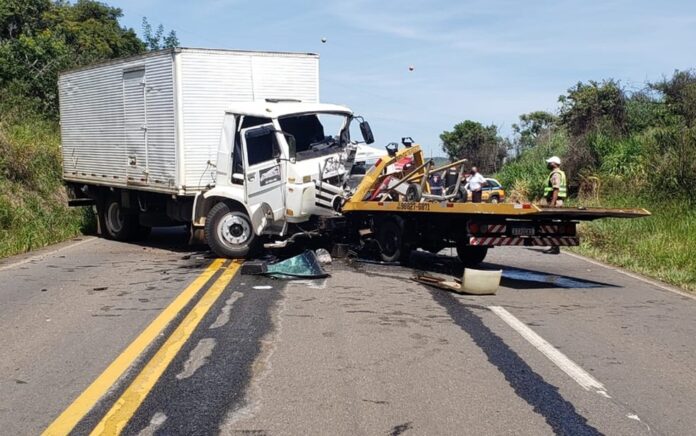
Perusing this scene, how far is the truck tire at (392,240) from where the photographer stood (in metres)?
12.3

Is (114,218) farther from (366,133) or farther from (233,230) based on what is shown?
(366,133)

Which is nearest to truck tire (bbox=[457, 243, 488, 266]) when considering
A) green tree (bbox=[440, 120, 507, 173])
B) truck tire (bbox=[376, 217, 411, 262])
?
truck tire (bbox=[376, 217, 411, 262])

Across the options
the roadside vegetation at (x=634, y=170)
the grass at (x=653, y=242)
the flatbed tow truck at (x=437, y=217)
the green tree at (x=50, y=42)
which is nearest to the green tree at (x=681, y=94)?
the roadside vegetation at (x=634, y=170)

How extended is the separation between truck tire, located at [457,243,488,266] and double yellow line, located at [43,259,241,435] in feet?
15.6

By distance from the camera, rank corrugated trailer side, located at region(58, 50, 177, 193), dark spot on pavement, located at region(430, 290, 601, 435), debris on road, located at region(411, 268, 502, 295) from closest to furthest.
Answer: dark spot on pavement, located at region(430, 290, 601, 435), debris on road, located at region(411, 268, 502, 295), corrugated trailer side, located at region(58, 50, 177, 193)

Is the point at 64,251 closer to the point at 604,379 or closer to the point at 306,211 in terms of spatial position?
the point at 306,211

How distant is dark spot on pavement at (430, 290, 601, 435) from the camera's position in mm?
4931

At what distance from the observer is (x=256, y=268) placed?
11.3 metres

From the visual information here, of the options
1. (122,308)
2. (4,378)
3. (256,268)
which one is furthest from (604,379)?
(256,268)

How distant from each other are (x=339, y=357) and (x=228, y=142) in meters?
7.56

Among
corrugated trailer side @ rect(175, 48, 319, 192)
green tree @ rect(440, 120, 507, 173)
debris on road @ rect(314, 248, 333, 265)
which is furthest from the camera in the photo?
green tree @ rect(440, 120, 507, 173)

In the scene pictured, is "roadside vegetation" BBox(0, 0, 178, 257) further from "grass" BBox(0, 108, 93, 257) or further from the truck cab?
the truck cab

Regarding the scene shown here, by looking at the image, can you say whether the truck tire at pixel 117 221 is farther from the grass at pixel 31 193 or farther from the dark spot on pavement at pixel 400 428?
the dark spot on pavement at pixel 400 428

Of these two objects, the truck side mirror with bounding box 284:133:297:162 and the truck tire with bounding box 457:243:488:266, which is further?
the truck tire with bounding box 457:243:488:266
